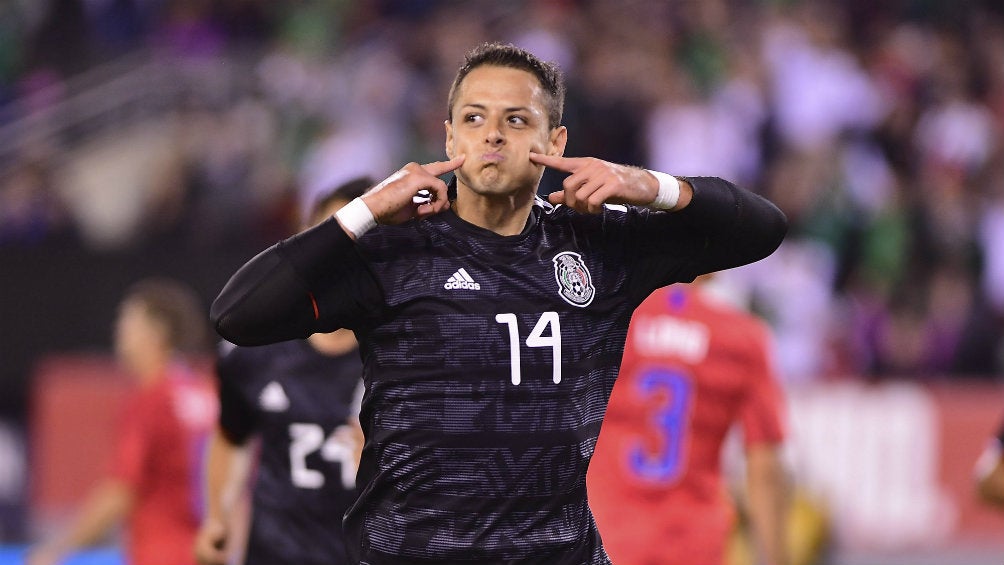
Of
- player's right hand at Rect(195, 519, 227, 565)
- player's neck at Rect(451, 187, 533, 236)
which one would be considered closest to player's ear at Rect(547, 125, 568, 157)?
player's neck at Rect(451, 187, 533, 236)

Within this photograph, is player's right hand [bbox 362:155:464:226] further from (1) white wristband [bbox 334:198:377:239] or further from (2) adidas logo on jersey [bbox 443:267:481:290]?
(2) adidas logo on jersey [bbox 443:267:481:290]

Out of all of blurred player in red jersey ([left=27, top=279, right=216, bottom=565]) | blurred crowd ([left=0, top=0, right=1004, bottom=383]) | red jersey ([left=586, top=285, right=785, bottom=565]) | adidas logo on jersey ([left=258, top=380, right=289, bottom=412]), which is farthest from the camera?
blurred crowd ([left=0, top=0, right=1004, bottom=383])

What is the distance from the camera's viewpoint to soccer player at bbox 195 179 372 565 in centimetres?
582

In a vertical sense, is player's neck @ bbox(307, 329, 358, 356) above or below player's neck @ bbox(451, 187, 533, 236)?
below

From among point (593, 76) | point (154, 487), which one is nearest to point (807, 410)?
point (593, 76)

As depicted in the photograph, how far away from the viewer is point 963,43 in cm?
1573

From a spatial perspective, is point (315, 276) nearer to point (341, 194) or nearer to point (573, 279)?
point (573, 279)

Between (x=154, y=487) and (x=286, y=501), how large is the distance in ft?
8.07

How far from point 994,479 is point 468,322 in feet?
6.07

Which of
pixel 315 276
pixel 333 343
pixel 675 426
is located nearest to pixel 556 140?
pixel 315 276

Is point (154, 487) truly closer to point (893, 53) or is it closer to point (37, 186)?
point (37, 186)

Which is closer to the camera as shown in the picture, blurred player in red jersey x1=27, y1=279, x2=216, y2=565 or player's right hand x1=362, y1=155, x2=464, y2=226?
player's right hand x1=362, y1=155, x2=464, y2=226

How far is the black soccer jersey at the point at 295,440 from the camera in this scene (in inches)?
229

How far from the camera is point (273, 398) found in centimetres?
595
